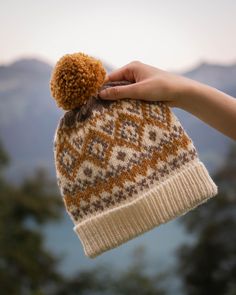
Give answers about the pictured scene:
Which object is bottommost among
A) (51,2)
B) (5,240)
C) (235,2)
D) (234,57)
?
(5,240)

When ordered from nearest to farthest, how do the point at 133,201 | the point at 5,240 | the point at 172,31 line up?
the point at 133,201 < the point at 5,240 < the point at 172,31

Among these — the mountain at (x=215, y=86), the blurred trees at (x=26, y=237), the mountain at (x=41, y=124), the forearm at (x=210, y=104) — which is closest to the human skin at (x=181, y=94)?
the forearm at (x=210, y=104)

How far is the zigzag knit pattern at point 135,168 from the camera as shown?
0.70 meters

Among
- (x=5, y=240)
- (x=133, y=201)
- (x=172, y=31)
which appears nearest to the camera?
(x=133, y=201)

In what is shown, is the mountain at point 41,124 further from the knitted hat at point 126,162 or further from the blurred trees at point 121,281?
the knitted hat at point 126,162

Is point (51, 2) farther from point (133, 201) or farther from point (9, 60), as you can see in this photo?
point (133, 201)

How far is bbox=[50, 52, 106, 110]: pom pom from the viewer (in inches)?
28.0

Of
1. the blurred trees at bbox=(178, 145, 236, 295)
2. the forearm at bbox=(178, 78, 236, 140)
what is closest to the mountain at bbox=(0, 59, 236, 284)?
the blurred trees at bbox=(178, 145, 236, 295)

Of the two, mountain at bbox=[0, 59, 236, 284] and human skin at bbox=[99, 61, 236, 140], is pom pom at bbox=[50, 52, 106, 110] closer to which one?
human skin at bbox=[99, 61, 236, 140]

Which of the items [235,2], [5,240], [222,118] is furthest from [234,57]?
[222,118]

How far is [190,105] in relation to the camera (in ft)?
2.36

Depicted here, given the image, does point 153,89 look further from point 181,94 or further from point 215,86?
point 215,86

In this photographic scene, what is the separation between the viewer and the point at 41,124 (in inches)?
137

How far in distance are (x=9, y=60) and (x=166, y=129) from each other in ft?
9.49
